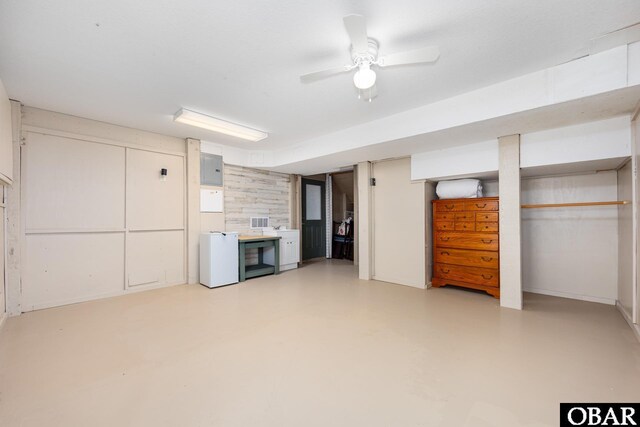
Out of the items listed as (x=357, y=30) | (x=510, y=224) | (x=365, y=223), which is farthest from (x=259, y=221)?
(x=357, y=30)

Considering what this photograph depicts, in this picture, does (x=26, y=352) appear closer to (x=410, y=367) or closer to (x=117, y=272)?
(x=117, y=272)

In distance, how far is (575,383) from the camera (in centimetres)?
186

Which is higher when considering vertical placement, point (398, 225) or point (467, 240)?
point (398, 225)

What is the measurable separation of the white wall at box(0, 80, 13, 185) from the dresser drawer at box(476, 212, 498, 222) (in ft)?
18.6

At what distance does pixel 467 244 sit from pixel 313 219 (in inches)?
160

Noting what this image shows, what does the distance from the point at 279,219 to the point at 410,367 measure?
4.73 meters

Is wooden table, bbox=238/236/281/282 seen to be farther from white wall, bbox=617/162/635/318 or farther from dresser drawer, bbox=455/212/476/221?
white wall, bbox=617/162/635/318

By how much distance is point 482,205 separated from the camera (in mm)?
3920

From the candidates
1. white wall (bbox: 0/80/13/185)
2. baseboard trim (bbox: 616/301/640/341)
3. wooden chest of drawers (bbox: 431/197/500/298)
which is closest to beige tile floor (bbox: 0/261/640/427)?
baseboard trim (bbox: 616/301/640/341)

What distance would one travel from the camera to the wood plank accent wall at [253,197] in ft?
17.6

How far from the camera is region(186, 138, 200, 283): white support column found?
15.3ft

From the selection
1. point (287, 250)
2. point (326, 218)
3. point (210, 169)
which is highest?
point (210, 169)

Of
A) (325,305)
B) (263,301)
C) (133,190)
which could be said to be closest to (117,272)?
(133,190)

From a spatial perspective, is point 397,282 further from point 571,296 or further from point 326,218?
point 326,218
